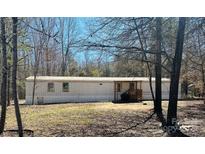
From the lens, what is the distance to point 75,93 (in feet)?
25.6

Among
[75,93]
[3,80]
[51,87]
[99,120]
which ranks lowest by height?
[99,120]

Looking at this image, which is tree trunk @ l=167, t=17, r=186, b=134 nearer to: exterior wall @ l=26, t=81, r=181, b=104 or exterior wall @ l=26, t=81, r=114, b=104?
exterior wall @ l=26, t=81, r=181, b=104

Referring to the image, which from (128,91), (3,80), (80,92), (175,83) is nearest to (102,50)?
(80,92)

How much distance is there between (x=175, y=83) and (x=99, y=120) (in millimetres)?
1501

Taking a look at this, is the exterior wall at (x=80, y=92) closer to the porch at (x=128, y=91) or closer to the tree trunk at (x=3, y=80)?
the porch at (x=128, y=91)

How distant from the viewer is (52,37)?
7.12 meters

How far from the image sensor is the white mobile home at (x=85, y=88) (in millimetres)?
7402

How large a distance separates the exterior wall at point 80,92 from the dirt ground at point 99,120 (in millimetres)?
174

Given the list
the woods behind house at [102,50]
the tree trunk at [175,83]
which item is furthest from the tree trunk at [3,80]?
the tree trunk at [175,83]

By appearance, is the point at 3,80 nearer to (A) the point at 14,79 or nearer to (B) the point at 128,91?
(A) the point at 14,79

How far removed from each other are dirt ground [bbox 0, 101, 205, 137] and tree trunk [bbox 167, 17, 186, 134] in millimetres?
122
